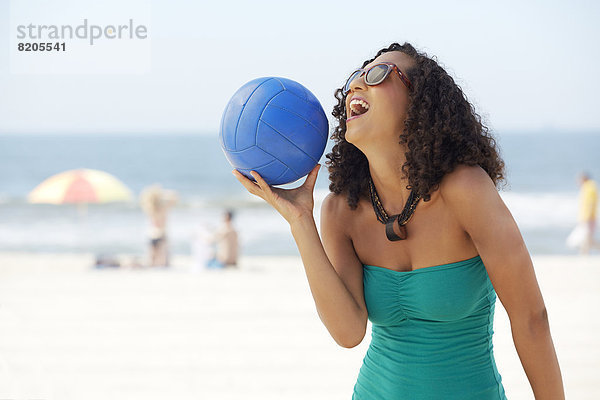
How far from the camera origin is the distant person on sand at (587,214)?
49.6ft

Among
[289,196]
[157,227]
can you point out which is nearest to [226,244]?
[157,227]

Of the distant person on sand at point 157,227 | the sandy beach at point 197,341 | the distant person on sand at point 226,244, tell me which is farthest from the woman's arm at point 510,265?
the distant person on sand at point 157,227

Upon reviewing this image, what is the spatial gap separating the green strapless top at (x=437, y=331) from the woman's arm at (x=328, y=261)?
90 millimetres

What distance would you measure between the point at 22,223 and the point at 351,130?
25.2m

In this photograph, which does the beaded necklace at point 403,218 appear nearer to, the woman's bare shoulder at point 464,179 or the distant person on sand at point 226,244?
the woman's bare shoulder at point 464,179

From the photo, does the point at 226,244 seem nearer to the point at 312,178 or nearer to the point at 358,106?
the point at 312,178

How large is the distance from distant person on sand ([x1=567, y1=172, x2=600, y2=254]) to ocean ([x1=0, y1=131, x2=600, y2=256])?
173 centimetres

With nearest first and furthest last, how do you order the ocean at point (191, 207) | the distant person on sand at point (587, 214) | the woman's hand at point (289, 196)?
the woman's hand at point (289, 196) → the distant person on sand at point (587, 214) → the ocean at point (191, 207)

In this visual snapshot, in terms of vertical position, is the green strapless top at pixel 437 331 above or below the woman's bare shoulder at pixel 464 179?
below

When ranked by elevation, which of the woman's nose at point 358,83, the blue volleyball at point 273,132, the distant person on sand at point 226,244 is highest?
the woman's nose at point 358,83

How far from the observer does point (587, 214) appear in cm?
1520

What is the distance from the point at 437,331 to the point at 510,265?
1.17 feet

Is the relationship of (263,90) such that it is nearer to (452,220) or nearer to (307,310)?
(452,220)

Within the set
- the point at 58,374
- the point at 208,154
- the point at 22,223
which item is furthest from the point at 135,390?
the point at 208,154
